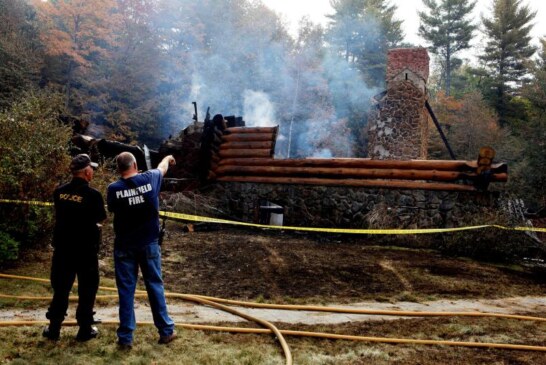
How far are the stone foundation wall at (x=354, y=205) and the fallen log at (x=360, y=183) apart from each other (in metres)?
0.14

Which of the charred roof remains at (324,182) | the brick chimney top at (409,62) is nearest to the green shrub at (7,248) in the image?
the charred roof remains at (324,182)

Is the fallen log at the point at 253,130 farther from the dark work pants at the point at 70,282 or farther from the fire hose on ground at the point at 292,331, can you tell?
the dark work pants at the point at 70,282

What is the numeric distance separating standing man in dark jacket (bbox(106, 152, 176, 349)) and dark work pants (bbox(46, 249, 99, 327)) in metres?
0.28

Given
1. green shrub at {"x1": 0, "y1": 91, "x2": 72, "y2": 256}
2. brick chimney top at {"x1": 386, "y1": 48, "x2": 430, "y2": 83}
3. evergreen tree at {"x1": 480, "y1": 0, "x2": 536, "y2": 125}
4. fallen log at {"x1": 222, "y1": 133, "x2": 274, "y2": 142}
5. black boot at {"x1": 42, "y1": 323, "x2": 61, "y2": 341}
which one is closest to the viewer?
black boot at {"x1": 42, "y1": 323, "x2": 61, "y2": 341}

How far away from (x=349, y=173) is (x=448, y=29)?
34847 millimetres

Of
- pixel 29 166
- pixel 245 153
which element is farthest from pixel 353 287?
pixel 245 153

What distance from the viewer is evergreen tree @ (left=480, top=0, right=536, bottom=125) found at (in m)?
32.0

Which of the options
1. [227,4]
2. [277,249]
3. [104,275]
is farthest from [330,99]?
[104,275]

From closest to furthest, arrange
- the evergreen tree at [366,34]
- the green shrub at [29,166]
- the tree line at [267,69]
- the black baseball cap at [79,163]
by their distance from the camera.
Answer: the black baseball cap at [79,163] < the green shrub at [29,166] < the tree line at [267,69] < the evergreen tree at [366,34]

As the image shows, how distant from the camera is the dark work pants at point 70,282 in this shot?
3.64 meters

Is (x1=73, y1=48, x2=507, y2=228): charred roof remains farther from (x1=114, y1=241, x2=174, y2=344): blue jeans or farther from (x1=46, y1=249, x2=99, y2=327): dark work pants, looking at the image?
(x1=46, y1=249, x2=99, y2=327): dark work pants

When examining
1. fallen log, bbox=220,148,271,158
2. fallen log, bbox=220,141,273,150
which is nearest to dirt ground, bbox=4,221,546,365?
fallen log, bbox=220,148,271,158

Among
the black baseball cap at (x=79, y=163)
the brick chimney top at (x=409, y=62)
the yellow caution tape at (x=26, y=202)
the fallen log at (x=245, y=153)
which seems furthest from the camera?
the brick chimney top at (x=409, y=62)

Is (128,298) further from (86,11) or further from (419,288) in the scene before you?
(86,11)
